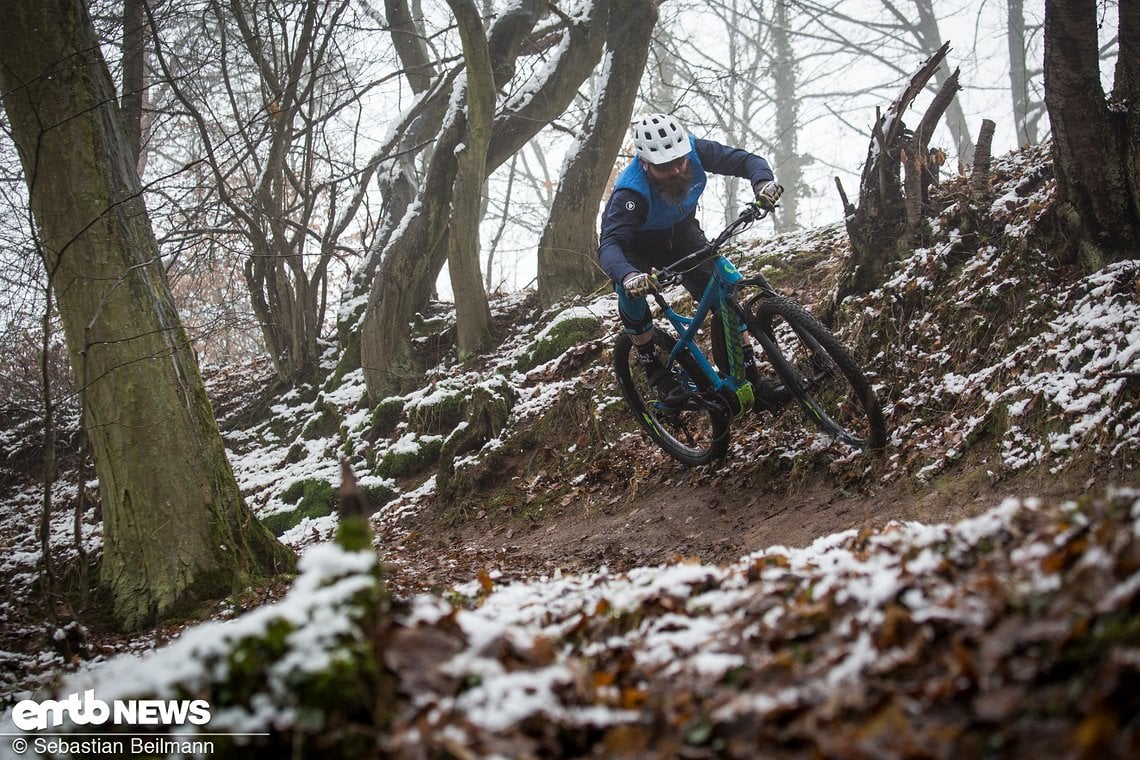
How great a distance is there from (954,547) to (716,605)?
689 millimetres

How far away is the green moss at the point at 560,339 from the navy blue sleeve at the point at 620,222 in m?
3.08

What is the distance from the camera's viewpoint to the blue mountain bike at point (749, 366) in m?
4.87

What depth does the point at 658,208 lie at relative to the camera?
5.57 metres

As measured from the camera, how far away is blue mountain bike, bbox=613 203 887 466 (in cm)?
487

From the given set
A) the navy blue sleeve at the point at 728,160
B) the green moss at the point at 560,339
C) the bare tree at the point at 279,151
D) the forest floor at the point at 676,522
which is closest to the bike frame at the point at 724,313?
the navy blue sleeve at the point at 728,160

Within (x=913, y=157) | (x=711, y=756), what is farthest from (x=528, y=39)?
(x=711, y=756)

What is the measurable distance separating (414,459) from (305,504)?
1.34 m

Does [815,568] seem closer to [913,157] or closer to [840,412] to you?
[840,412]

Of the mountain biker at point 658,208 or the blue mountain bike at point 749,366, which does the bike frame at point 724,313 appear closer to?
the blue mountain bike at point 749,366

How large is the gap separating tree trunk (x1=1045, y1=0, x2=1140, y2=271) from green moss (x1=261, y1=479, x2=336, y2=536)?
724 cm

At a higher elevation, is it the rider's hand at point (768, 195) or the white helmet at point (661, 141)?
the white helmet at point (661, 141)

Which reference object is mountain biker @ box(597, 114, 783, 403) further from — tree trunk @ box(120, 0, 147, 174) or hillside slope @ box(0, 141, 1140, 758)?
tree trunk @ box(120, 0, 147, 174)

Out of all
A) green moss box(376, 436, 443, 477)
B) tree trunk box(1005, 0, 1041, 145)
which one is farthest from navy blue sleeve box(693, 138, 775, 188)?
A: tree trunk box(1005, 0, 1041, 145)

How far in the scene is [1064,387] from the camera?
13.9 feet
